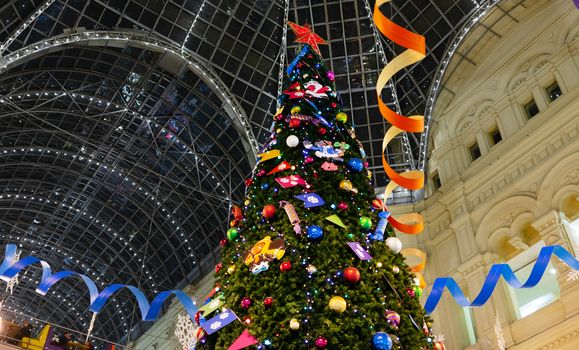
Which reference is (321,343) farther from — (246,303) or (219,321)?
(219,321)

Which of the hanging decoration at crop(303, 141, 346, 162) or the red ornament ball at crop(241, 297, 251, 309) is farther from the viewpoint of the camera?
the hanging decoration at crop(303, 141, 346, 162)

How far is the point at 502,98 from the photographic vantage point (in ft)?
59.8

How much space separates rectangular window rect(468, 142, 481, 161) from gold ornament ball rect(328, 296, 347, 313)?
13952 millimetres

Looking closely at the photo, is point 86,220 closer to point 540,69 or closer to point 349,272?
point 540,69

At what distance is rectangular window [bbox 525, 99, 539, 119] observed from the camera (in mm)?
17109

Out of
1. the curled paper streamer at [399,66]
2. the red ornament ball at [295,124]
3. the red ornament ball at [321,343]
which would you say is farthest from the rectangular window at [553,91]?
the red ornament ball at [321,343]

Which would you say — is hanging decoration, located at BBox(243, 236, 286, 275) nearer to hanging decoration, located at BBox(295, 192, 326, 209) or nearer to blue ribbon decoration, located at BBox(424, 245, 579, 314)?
hanging decoration, located at BBox(295, 192, 326, 209)

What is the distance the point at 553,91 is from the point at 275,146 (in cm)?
1188

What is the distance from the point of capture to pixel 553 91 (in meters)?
16.7

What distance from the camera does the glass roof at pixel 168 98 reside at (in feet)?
69.1

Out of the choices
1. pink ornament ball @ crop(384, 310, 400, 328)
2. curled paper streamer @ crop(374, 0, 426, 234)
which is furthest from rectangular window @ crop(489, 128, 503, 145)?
pink ornament ball @ crop(384, 310, 400, 328)

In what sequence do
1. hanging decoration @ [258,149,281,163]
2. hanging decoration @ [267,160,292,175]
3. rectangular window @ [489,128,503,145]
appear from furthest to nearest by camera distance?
rectangular window @ [489,128,503,145] < hanging decoration @ [258,149,281,163] < hanging decoration @ [267,160,292,175]

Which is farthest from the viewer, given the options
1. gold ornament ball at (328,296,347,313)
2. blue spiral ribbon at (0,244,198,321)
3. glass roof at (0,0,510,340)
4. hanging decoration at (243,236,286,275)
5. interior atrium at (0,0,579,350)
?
glass roof at (0,0,510,340)

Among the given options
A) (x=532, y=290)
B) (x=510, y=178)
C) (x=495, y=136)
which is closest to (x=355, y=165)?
(x=510, y=178)
